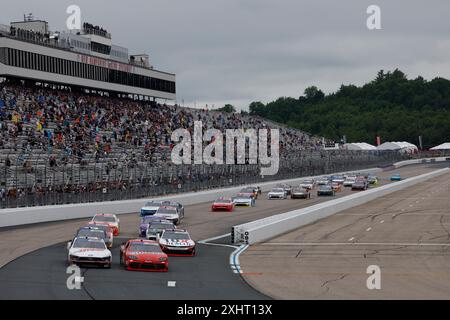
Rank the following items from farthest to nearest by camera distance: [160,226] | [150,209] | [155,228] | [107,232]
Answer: [150,209], [160,226], [155,228], [107,232]

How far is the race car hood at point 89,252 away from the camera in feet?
88.7

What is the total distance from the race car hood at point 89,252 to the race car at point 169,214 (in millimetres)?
16556

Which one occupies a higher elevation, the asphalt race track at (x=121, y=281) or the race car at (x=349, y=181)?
the race car at (x=349, y=181)

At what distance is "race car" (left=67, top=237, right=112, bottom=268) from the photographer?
27016mm

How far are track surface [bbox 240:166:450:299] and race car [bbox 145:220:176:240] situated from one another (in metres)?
3.86

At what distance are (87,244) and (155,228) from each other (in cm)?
870

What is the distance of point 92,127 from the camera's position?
230 ft

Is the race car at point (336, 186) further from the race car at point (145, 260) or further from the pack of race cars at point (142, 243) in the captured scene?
the race car at point (145, 260)

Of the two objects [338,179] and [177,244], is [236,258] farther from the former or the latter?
[338,179]

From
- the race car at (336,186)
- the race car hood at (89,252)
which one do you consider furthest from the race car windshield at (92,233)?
the race car at (336,186)

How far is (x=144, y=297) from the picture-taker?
834 inches

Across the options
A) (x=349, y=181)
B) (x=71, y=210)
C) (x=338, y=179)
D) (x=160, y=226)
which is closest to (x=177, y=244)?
(x=160, y=226)

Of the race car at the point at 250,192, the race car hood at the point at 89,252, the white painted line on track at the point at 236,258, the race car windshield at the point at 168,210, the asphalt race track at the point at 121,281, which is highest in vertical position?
the race car at the point at 250,192
